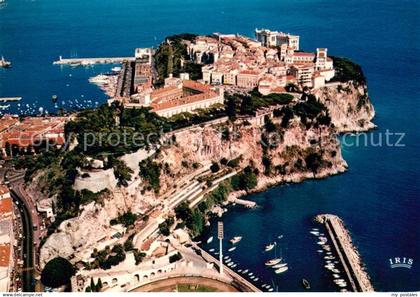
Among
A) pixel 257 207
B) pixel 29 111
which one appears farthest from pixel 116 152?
pixel 29 111

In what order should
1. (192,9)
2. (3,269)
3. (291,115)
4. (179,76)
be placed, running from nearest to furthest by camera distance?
(3,269)
(291,115)
(179,76)
(192,9)

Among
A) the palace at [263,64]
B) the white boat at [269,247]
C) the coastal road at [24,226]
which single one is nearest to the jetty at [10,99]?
the palace at [263,64]

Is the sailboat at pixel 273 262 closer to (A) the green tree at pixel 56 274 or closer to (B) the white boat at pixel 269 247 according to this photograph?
(B) the white boat at pixel 269 247

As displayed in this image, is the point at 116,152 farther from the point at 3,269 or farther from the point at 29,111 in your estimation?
the point at 29,111

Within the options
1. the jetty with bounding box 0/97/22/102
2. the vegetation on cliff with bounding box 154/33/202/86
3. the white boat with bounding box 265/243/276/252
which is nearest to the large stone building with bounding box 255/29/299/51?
the vegetation on cliff with bounding box 154/33/202/86

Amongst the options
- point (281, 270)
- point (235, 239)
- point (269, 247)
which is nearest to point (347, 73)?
point (235, 239)
